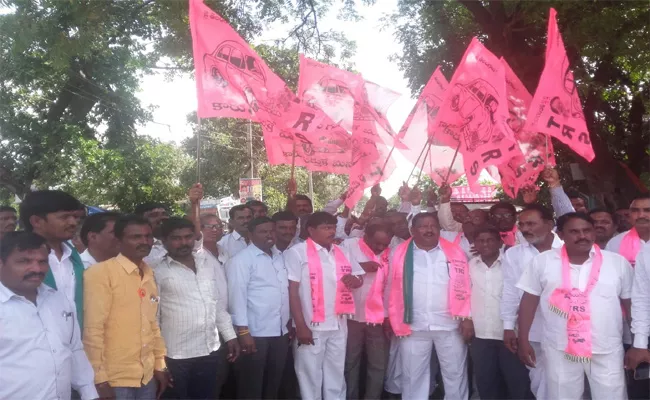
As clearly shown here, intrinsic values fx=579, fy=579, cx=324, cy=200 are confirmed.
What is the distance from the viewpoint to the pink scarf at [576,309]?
4.00 meters

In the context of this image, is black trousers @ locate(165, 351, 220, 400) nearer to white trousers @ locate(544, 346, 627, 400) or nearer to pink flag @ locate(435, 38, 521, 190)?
white trousers @ locate(544, 346, 627, 400)

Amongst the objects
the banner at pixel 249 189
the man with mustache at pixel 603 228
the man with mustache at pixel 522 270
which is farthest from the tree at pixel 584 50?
the banner at pixel 249 189

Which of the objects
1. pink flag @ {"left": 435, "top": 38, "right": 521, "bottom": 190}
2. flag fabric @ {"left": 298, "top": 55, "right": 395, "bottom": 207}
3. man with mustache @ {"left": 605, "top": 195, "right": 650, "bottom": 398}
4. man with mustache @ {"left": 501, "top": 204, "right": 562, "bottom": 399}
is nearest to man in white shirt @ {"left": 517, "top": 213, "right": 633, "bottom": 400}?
man with mustache @ {"left": 501, "top": 204, "right": 562, "bottom": 399}

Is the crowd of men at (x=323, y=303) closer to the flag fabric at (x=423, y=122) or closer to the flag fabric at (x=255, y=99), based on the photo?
the flag fabric at (x=423, y=122)

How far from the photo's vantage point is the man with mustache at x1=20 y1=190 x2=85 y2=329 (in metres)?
3.49

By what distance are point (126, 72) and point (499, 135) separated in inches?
412

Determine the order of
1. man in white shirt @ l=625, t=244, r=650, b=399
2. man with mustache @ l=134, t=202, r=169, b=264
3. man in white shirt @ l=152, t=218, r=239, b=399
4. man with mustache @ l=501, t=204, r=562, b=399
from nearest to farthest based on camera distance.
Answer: man in white shirt @ l=625, t=244, r=650, b=399
man in white shirt @ l=152, t=218, r=239, b=399
man with mustache @ l=501, t=204, r=562, b=399
man with mustache @ l=134, t=202, r=169, b=264

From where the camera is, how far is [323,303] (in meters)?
5.20

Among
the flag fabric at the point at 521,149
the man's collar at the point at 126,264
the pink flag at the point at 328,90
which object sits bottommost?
the man's collar at the point at 126,264

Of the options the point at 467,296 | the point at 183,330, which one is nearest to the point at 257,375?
the point at 183,330

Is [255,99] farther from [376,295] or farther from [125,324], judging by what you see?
[125,324]

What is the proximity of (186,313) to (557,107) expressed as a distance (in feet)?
12.7

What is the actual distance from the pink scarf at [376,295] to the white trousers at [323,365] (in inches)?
11.3

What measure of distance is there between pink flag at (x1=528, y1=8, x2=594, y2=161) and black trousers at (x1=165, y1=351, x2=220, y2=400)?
141 inches
